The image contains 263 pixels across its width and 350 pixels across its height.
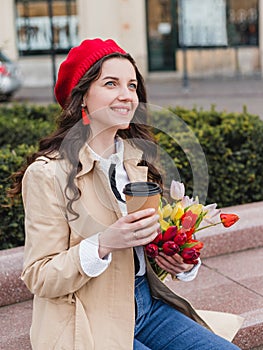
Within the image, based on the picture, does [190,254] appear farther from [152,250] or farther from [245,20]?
[245,20]

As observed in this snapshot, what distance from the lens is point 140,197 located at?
239 cm

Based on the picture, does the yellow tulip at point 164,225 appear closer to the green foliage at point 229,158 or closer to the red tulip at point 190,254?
the red tulip at point 190,254

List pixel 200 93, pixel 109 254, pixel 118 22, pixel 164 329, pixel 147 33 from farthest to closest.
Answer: pixel 147 33
pixel 118 22
pixel 200 93
pixel 164 329
pixel 109 254

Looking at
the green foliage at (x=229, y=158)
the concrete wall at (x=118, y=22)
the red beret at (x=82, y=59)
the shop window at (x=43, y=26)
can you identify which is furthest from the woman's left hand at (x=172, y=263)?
the shop window at (x=43, y=26)

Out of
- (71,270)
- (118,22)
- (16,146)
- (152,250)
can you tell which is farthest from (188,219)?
(118,22)

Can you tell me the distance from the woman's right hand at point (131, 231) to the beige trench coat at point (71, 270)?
10 centimetres

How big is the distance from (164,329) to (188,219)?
1.77ft

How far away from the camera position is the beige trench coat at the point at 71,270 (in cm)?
249

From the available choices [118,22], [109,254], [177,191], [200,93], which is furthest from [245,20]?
[109,254]

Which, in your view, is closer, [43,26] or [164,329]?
[164,329]

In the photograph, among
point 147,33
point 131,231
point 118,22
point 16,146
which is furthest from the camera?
point 147,33

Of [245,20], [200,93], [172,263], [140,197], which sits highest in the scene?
[245,20]

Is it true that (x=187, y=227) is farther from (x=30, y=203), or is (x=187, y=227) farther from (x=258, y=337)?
(x=258, y=337)

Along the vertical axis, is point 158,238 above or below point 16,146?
above
